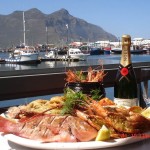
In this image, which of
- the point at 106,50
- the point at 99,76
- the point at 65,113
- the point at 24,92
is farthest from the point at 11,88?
the point at 106,50

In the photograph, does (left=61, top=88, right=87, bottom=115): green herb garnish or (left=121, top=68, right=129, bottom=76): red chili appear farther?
(left=121, top=68, right=129, bottom=76): red chili

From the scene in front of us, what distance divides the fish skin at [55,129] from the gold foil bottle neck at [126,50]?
62cm

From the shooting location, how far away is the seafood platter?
1.04m

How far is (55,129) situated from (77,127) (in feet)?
0.21

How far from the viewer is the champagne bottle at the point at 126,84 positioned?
5.58 ft

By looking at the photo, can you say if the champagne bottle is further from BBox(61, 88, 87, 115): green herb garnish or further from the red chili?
BBox(61, 88, 87, 115): green herb garnish

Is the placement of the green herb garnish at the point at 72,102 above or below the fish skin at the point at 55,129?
above

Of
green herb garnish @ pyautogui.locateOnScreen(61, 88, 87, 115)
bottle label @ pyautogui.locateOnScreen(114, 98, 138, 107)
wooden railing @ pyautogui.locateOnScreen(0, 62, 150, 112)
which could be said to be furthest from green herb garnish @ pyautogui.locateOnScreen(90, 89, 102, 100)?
wooden railing @ pyautogui.locateOnScreen(0, 62, 150, 112)

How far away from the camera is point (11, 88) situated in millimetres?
2654

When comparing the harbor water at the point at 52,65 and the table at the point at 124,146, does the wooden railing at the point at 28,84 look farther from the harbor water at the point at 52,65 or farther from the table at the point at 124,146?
the table at the point at 124,146

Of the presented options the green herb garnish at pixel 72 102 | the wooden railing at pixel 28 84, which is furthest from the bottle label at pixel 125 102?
the wooden railing at pixel 28 84

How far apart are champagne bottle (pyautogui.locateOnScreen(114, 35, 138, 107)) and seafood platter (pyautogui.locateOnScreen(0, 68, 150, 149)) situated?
511 mm

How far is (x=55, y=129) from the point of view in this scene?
3.51ft

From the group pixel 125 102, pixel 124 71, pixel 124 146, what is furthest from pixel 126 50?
pixel 124 146
